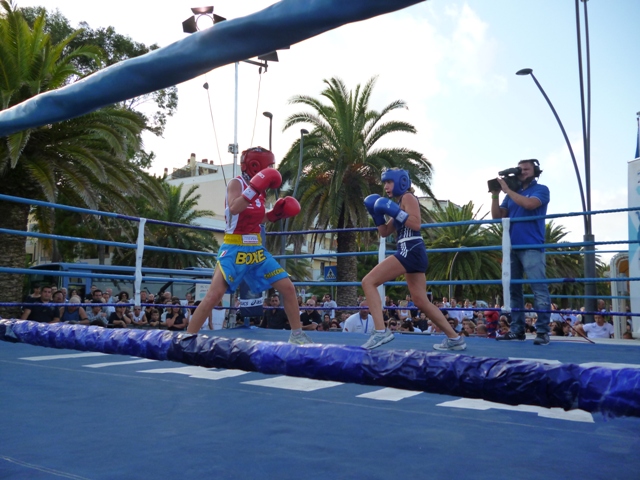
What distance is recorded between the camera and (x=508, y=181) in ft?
20.0

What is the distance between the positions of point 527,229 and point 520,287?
1.96 ft

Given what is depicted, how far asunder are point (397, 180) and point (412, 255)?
2.05 ft

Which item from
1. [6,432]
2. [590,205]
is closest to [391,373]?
[6,432]

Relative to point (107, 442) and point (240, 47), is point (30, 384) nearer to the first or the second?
point (107, 442)

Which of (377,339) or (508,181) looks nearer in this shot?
(377,339)

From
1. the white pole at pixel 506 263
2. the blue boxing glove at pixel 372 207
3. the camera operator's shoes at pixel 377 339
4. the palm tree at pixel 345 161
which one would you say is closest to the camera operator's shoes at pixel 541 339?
the white pole at pixel 506 263

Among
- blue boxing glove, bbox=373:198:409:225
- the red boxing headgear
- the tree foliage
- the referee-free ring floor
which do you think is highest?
the tree foliage

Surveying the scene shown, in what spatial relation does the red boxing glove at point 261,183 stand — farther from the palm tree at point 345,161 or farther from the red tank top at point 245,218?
the palm tree at point 345,161

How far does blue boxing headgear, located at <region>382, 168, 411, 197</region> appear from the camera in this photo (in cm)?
491

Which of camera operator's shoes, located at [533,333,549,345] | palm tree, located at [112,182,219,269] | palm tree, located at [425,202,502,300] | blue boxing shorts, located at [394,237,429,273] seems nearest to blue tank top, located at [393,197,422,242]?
blue boxing shorts, located at [394,237,429,273]

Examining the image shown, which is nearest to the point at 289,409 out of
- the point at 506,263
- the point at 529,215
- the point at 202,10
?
the point at 506,263

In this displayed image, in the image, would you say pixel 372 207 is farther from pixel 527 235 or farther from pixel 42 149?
pixel 42 149

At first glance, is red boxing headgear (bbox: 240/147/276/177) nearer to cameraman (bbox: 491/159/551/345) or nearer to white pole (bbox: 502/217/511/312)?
cameraman (bbox: 491/159/551/345)

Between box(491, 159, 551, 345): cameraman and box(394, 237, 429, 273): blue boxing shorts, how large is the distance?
144cm
